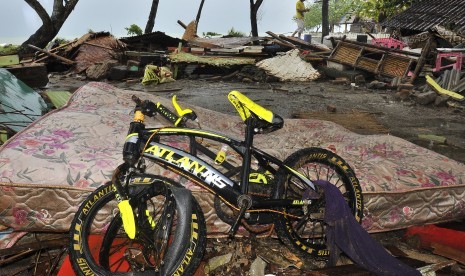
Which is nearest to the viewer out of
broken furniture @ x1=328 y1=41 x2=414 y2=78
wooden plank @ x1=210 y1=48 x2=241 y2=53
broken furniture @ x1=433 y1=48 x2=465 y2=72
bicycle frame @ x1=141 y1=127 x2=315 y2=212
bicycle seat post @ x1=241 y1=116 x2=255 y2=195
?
bicycle frame @ x1=141 y1=127 x2=315 y2=212

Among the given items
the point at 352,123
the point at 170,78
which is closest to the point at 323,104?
the point at 352,123

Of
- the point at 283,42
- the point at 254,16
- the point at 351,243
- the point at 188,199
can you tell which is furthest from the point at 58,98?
the point at 254,16

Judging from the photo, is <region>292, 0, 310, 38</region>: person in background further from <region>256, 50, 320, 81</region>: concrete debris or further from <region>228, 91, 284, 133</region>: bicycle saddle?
<region>228, 91, 284, 133</region>: bicycle saddle

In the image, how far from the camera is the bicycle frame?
96.4 inches

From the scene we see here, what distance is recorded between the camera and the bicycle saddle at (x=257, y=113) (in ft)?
8.64

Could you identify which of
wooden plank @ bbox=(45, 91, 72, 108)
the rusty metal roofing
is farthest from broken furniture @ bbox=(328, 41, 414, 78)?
wooden plank @ bbox=(45, 91, 72, 108)

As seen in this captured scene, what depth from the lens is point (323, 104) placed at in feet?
31.1

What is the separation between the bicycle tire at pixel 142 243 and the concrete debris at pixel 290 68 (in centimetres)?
1155

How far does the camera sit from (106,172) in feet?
9.25

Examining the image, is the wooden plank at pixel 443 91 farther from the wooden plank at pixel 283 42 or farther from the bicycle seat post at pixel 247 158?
the bicycle seat post at pixel 247 158

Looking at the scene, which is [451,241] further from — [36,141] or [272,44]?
[272,44]

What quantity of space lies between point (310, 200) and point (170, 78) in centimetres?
1114

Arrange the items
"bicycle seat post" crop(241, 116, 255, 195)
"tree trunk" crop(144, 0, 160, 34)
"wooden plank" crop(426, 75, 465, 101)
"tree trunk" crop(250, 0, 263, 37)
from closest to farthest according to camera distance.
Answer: "bicycle seat post" crop(241, 116, 255, 195), "wooden plank" crop(426, 75, 465, 101), "tree trunk" crop(144, 0, 160, 34), "tree trunk" crop(250, 0, 263, 37)

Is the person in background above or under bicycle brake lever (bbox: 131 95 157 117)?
above
